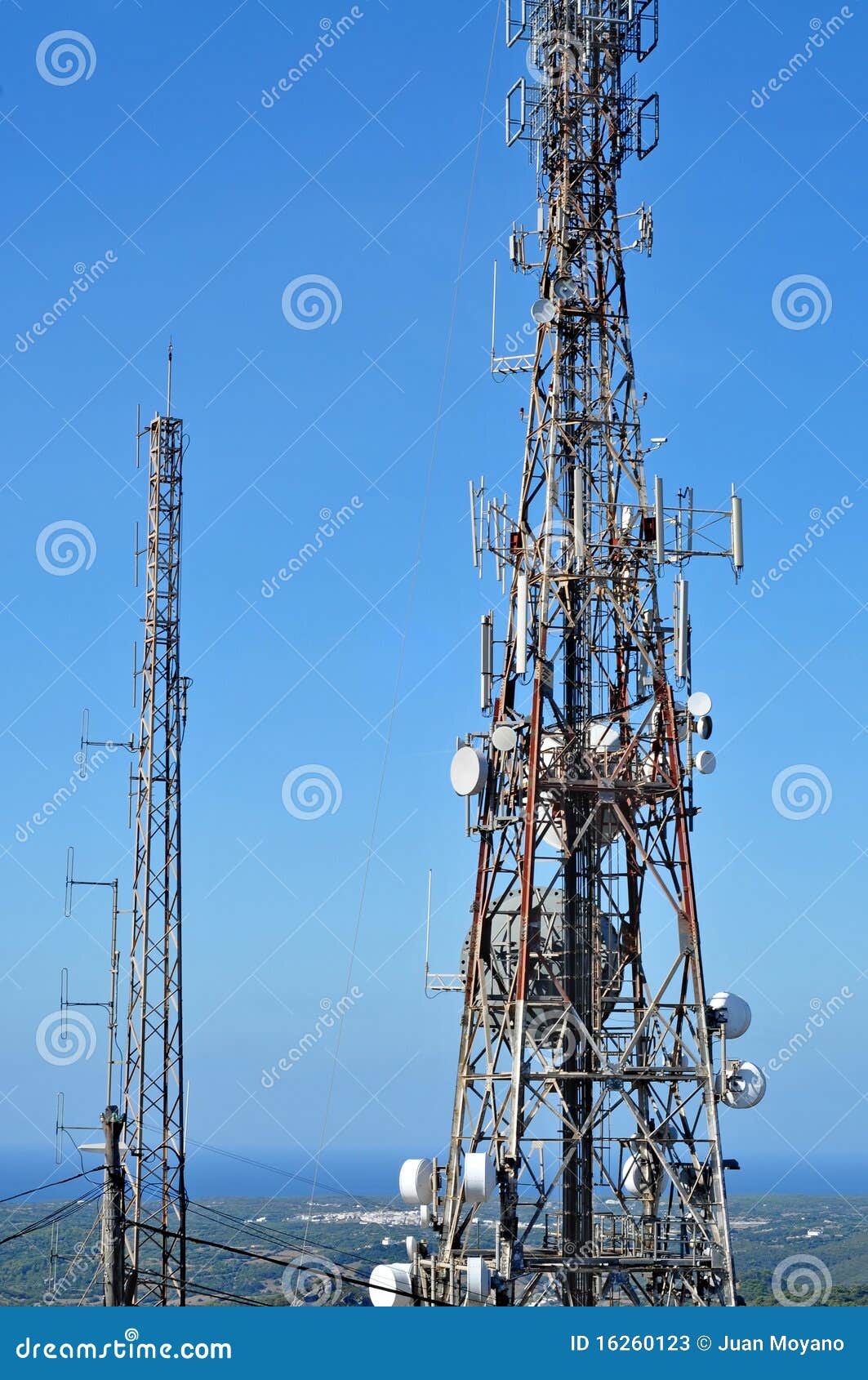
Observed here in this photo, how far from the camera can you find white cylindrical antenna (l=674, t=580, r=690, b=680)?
36.1 m

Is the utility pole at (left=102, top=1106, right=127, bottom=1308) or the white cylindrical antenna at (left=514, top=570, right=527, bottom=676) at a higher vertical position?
the white cylindrical antenna at (left=514, top=570, right=527, bottom=676)

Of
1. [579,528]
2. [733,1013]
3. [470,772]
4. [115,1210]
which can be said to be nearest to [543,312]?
[579,528]

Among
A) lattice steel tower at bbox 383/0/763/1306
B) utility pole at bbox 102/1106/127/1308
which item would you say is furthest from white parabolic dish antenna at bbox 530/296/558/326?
utility pole at bbox 102/1106/127/1308

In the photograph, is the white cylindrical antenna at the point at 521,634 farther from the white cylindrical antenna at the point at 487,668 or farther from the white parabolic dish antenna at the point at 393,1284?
the white parabolic dish antenna at the point at 393,1284

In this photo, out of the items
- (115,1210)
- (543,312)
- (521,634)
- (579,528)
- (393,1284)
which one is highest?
(543,312)

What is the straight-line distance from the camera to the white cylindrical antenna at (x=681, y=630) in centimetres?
3612

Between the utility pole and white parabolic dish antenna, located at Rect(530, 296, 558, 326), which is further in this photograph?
white parabolic dish antenna, located at Rect(530, 296, 558, 326)

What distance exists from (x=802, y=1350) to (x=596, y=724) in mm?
15538

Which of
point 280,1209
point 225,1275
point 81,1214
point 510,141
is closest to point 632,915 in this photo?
point 510,141

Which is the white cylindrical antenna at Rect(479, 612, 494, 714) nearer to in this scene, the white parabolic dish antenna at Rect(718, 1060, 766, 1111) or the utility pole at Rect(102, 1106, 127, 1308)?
the white parabolic dish antenna at Rect(718, 1060, 766, 1111)

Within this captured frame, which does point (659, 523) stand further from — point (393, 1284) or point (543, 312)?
point (393, 1284)

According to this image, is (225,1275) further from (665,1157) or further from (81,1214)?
(665,1157)

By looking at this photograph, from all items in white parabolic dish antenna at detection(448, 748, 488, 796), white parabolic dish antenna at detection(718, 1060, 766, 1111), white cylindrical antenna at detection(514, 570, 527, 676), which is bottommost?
white parabolic dish antenna at detection(718, 1060, 766, 1111)

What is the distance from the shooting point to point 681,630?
3634 cm
